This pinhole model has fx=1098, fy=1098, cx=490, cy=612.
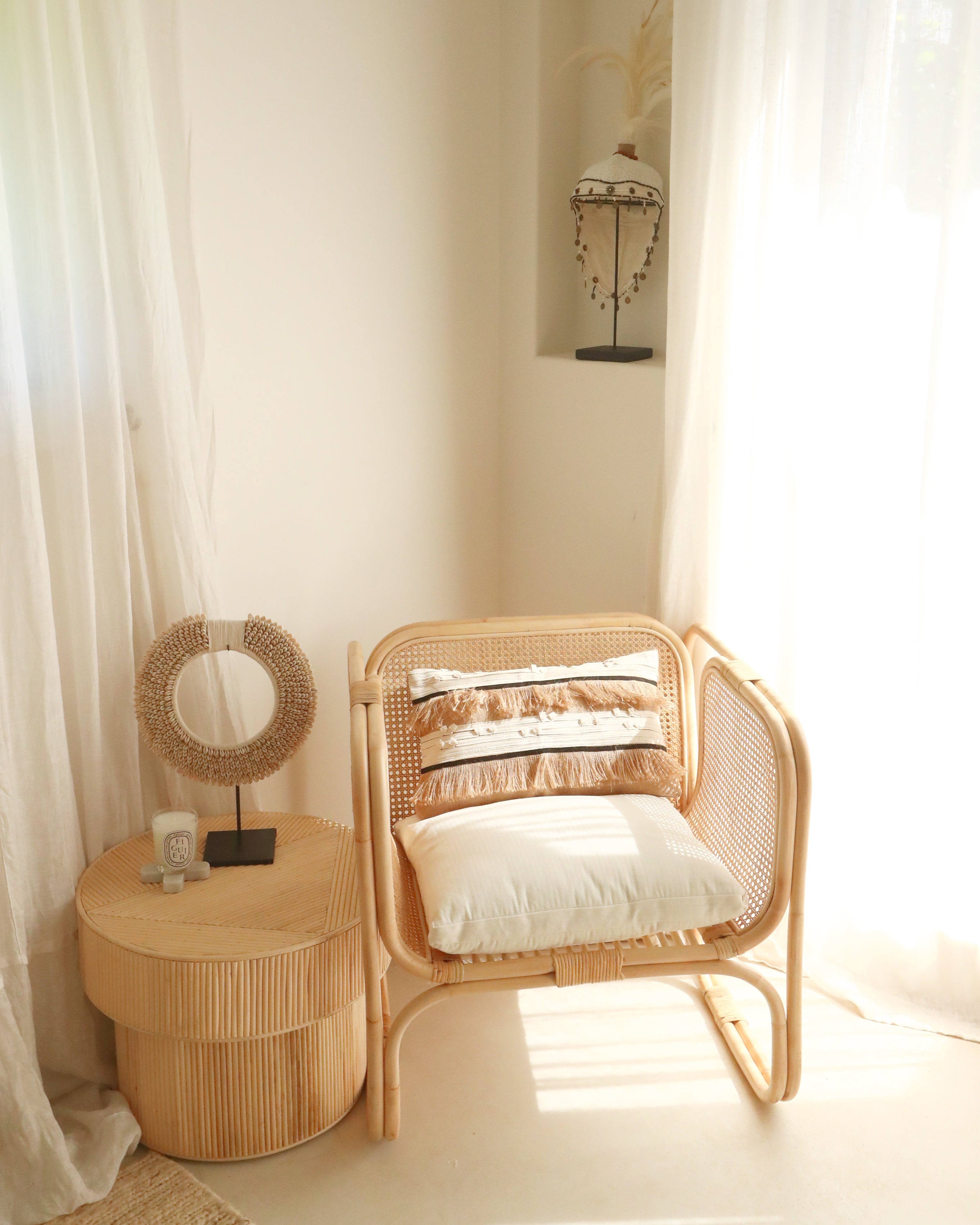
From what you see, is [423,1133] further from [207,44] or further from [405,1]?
[405,1]

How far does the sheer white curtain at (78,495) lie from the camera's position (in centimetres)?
154

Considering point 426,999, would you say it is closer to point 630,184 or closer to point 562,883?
point 562,883

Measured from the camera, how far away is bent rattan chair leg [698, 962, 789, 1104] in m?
1.62

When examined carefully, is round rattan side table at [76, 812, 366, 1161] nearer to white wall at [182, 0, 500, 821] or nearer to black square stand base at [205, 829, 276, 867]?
black square stand base at [205, 829, 276, 867]

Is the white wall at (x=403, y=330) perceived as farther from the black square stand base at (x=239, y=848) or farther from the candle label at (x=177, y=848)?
the candle label at (x=177, y=848)

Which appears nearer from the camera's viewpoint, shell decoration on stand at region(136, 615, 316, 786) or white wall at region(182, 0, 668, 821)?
shell decoration on stand at region(136, 615, 316, 786)

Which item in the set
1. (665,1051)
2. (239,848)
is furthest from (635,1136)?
(239,848)

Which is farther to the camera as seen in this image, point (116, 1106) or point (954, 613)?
point (954, 613)

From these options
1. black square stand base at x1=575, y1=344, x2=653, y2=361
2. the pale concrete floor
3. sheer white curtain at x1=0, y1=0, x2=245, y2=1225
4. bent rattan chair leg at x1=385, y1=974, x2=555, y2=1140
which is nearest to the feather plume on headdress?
black square stand base at x1=575, y1=344, x2=653, y2=361

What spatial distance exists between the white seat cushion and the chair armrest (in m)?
0.06

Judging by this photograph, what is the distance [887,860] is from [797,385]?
855 millimetres

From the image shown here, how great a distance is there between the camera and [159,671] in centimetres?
176

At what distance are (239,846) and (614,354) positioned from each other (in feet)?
3.94

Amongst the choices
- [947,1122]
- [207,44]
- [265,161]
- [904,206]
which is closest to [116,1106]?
[947,1122]
